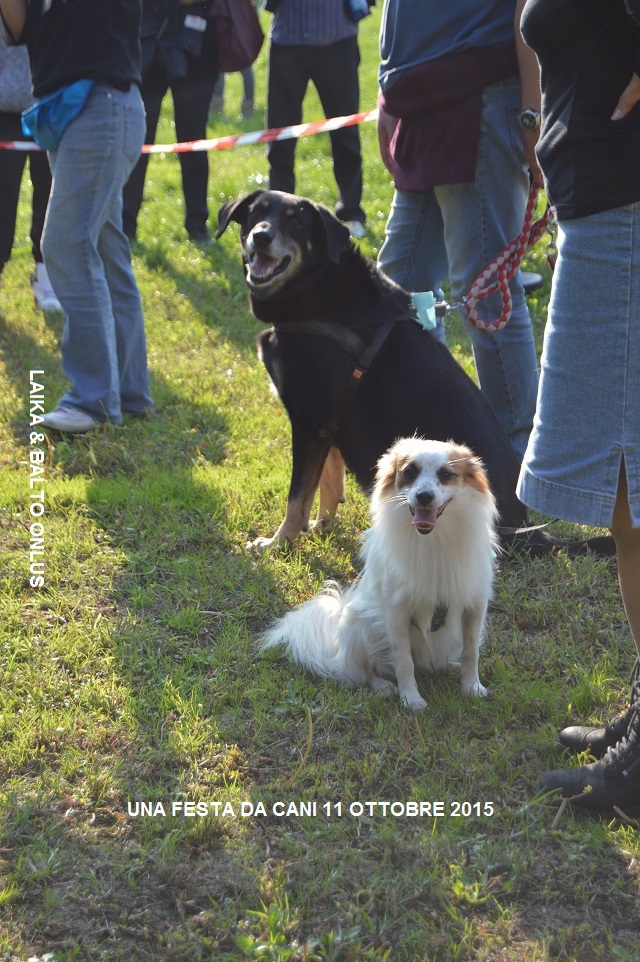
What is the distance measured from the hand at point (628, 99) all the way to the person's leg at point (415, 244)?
2.19 metres

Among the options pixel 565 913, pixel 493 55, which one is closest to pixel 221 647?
pixel 565 913

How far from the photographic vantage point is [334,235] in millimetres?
3645

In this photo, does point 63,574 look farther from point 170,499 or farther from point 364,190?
point 364,190

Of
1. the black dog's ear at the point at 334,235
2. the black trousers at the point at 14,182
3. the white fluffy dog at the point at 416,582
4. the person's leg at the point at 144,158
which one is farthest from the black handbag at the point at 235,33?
the white fluffy dog at the point at 416,582

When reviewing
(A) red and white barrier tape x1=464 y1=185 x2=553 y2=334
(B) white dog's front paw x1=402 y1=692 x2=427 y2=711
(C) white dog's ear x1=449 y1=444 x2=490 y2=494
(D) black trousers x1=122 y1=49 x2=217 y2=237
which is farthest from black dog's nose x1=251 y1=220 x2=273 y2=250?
(D) black trousers x1=122 y1=49 x2=217 y2=237

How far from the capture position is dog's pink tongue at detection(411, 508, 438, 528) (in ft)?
8.66

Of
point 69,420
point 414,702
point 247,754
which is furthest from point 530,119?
point 69,420

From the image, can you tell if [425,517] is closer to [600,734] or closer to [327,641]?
[327,641]

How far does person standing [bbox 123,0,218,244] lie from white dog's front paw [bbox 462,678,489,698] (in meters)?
5.71

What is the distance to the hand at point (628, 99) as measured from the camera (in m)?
1.88

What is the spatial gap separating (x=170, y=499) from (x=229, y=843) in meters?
2.07

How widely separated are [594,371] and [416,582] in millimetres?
927

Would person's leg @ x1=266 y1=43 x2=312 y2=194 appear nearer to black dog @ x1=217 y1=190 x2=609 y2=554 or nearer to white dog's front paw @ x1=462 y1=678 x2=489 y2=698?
black dog @ x1=217 y1=190 x2=609 y2=554

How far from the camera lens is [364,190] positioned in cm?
864
